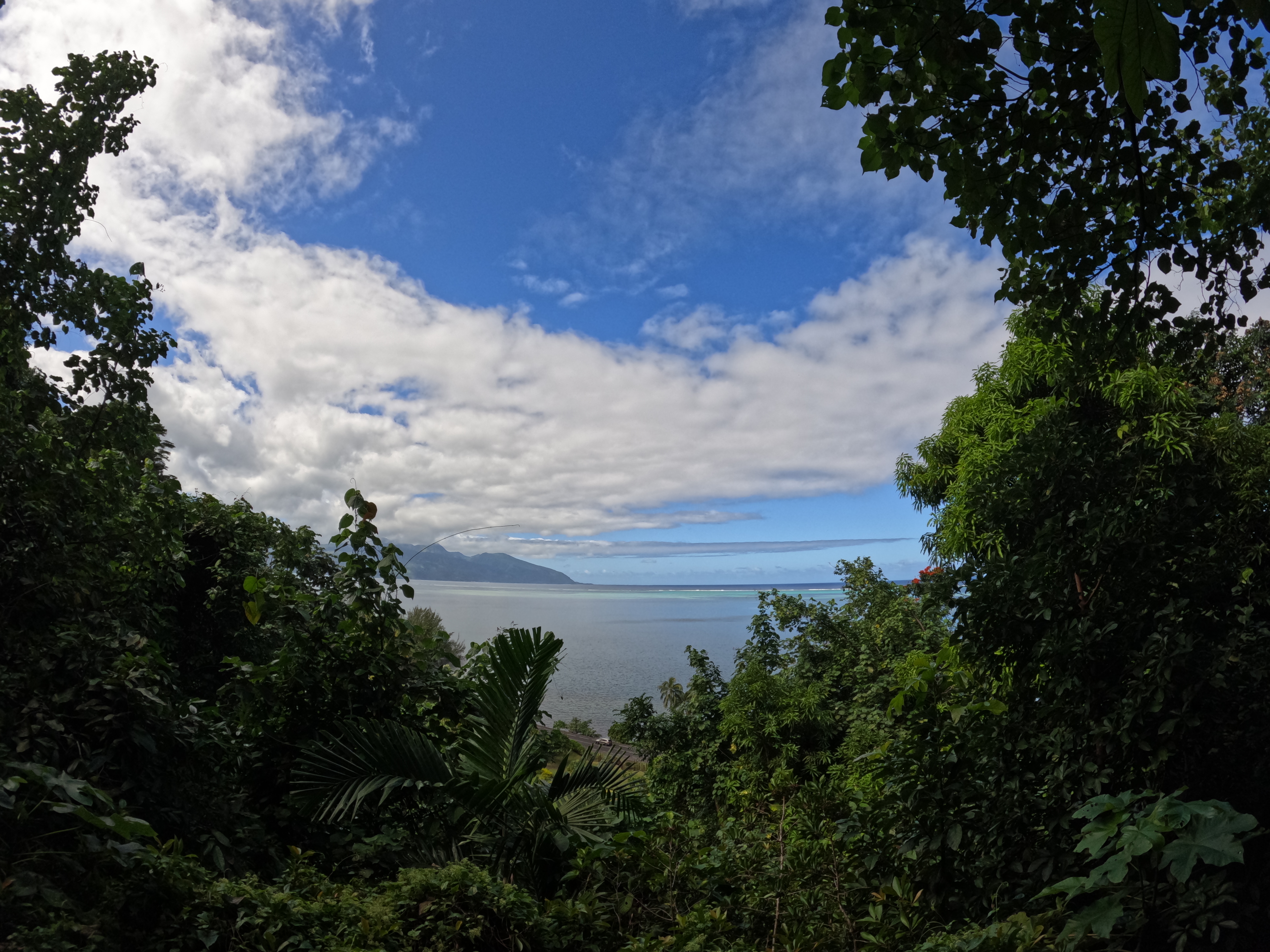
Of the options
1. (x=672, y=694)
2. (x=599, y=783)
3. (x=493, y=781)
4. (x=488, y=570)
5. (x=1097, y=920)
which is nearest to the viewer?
(x=1097, y=920)

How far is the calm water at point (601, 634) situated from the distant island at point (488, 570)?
193cm

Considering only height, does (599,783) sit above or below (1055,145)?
below

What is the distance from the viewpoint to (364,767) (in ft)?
10.7

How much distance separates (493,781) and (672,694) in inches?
277

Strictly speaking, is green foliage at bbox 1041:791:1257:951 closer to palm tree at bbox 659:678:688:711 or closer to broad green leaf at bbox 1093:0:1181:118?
broad green leaf at bbox 1093:0:1181:118

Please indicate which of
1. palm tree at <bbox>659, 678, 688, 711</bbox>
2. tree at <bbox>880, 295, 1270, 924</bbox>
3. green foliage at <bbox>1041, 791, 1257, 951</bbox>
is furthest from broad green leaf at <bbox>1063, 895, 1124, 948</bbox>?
palm tree at <bbox>659, 678, 688, 711</bbox>

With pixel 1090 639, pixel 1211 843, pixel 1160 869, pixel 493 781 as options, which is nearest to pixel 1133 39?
pixel 1211 843

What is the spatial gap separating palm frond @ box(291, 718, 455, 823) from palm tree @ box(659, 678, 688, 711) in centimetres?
640

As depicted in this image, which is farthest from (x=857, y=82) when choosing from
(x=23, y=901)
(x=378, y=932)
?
(x=23, y=901)

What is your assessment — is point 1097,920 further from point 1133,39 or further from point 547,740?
point 547,740

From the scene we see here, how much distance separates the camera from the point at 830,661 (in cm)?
920

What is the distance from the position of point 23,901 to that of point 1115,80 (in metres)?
2.80

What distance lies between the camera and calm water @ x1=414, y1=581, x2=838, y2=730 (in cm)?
1212

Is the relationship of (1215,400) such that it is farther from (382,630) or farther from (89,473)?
(89,473)
